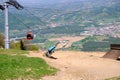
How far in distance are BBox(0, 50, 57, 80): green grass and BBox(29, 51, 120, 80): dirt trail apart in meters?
0.47

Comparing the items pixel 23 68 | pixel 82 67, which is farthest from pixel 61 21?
pixel 23 68

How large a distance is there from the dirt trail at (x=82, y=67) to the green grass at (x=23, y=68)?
0.47 meters

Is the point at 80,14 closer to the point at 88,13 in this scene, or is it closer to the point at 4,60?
the point at 88,13

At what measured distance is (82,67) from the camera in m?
19.7

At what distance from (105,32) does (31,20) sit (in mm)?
44826

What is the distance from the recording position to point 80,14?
536 feet

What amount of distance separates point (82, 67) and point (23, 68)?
315cm

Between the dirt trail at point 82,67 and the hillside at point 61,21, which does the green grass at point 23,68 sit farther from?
the hillside at point 61,21

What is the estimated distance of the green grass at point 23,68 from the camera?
1704 cm

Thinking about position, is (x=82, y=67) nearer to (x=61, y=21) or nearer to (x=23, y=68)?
(x=23, y=68)

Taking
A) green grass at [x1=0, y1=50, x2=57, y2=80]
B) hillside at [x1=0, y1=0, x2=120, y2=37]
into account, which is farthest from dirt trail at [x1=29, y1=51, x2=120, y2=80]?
hillside at [x1=0, y1=0, x2=120, y2=37]

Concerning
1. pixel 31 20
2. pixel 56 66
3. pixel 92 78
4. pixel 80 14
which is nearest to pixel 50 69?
pixel 56 66

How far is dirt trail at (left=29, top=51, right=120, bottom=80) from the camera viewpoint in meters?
17.5

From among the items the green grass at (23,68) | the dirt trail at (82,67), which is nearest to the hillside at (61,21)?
the dirt trail at (82,67)
